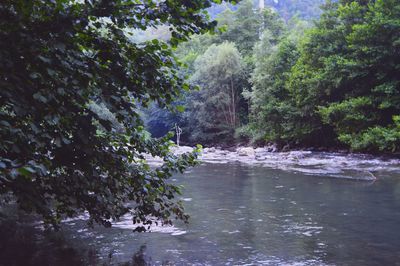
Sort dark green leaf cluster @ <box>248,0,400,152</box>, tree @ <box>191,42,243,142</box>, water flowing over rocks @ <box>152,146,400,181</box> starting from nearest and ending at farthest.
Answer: water flowing over rocks @ <box>152,146,400,181</box>, dark green leaf cluster @ <box>248,0,400,152</box>, tree @ <box>191,42,243,142</box>

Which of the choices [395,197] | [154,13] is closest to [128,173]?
[154,13]

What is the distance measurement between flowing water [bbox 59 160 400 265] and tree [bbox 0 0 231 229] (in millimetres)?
2160

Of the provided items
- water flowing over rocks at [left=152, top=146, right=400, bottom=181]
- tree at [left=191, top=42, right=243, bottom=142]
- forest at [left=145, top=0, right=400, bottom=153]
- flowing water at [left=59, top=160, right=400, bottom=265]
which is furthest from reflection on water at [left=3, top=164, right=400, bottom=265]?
tree at [left=191, top=42, right=243, bottom=142]

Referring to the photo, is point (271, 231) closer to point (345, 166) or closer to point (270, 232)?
point (270, 232)

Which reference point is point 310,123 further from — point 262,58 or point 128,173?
point 128,173

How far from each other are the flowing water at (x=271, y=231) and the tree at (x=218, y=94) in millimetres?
37358

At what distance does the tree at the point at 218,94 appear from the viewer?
5084cm

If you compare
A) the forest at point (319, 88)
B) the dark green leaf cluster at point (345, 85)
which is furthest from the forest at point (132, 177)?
→ the forest at point (319, 88)

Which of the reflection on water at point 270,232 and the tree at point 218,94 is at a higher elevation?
the tree at point 218,94

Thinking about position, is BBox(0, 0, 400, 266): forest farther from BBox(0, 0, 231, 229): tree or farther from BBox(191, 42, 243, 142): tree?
BBox(191, 42, 243, 142): tree

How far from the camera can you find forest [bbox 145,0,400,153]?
27.2 metres

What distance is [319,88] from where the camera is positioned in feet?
105

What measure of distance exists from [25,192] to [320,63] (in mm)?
32786

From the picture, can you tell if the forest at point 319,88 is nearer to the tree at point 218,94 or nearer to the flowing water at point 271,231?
the tree at point 218,94
